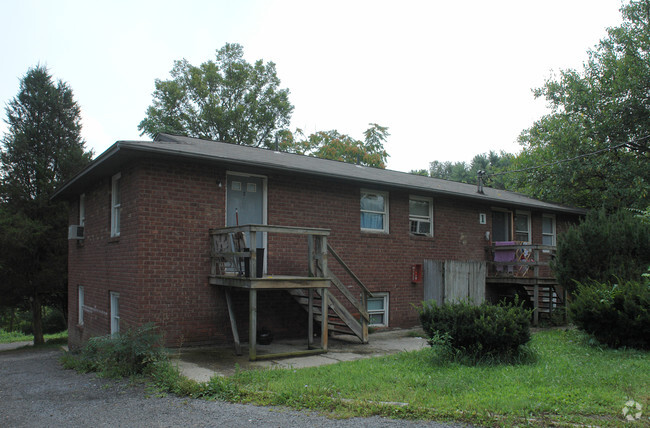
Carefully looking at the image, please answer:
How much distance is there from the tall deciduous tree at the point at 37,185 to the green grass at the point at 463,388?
17969 mm

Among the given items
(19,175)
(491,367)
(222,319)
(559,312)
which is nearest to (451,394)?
(491,367)

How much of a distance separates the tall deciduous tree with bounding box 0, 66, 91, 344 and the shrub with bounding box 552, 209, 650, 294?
19970mm

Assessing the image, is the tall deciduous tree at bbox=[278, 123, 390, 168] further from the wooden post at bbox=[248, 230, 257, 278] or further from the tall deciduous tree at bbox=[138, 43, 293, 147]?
the wooden post at bbox=[248, 230, 257, 278]

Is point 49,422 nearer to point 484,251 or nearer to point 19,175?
point 484,251

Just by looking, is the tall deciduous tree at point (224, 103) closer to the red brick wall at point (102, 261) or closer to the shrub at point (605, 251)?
the red brick wall at point (102, 261)

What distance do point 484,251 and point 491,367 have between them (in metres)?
9.29

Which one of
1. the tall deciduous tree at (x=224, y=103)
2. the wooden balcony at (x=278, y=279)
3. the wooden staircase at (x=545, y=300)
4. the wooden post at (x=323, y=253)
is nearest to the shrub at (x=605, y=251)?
the wooden staircase at (x=545, y=300)

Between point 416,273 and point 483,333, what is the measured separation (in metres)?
6.40

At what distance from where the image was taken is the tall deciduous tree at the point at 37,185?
21.5 metres

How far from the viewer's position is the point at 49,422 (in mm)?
6020

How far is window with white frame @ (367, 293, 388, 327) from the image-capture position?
13.5m

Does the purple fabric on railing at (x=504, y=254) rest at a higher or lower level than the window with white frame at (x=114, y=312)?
higher

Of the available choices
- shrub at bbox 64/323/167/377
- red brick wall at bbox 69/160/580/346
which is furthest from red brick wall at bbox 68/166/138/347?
shrub at bbox 64/323/167/377

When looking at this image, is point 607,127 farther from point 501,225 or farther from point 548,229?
point 501,225
